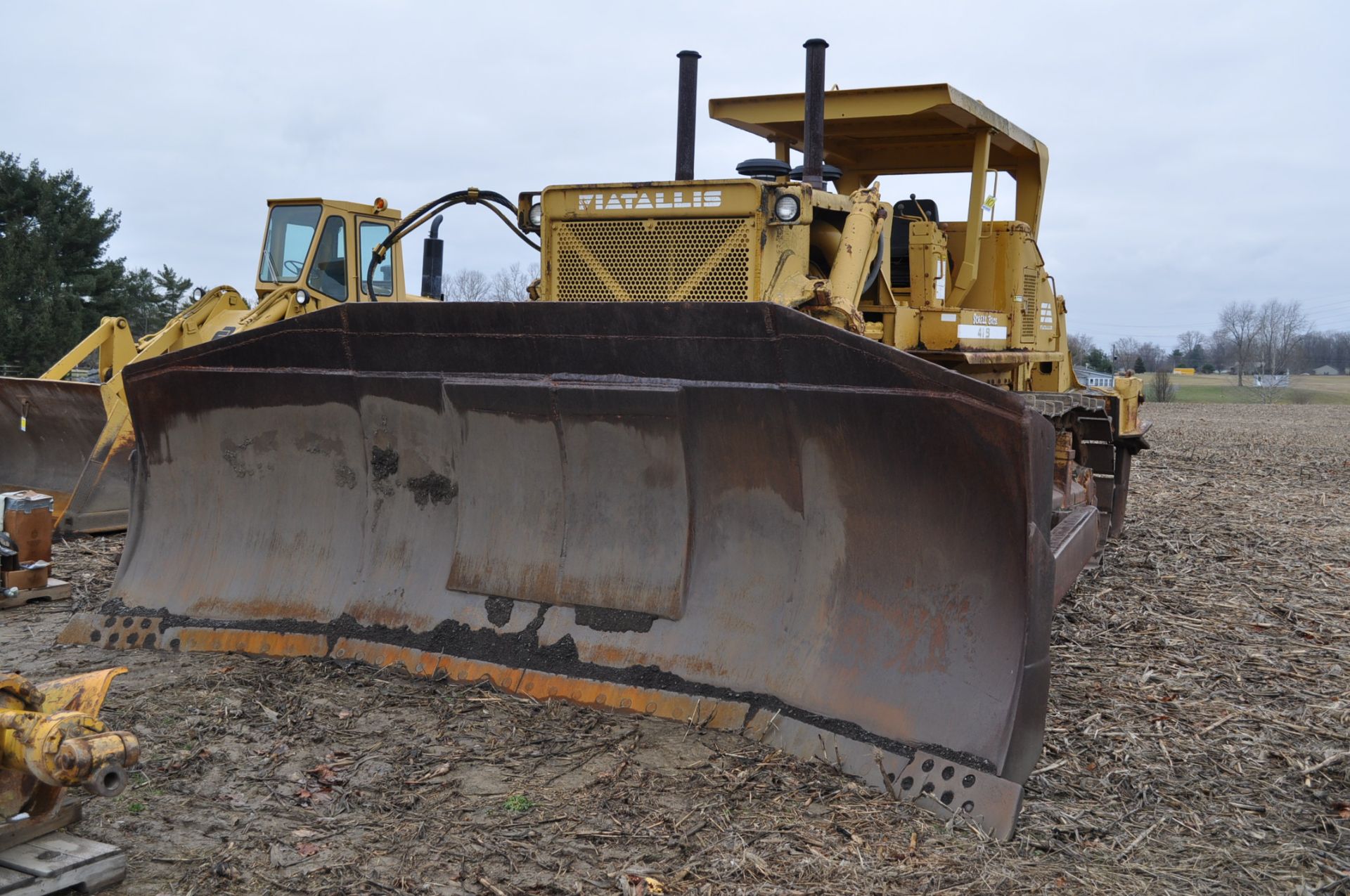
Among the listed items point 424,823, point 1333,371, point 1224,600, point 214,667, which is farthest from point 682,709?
point 1333,371

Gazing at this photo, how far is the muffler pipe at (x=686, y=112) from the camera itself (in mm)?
5602

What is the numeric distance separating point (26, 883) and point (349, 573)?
2084 mm

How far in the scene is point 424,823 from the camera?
10.7 ft

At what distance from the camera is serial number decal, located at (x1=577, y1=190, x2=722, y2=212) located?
193 inches

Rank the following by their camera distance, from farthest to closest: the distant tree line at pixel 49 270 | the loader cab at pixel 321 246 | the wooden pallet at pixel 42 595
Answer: the distant tree line at pixel 49 270, the loader cab at pixel 321 246, the wooden pallet at pixel 42 595

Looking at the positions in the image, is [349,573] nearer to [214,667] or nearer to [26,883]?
[214,667]

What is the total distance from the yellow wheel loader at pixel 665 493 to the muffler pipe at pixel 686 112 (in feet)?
0.05

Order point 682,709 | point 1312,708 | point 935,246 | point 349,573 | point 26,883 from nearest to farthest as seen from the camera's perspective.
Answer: point 26,883 → point 682,709 → point 1312,708 → point 349,573 → point 935,246

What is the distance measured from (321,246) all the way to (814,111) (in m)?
6.49

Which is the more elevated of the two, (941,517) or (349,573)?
(941,517)

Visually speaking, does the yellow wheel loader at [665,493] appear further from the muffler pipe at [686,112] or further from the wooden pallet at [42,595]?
the wooden pallet at [42,595]

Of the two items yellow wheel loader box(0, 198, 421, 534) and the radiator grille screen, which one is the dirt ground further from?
yellow wheel loader box(0, 198, 421, 534)

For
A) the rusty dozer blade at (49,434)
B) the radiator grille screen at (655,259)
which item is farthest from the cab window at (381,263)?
the radiator grille screen at (655,259)

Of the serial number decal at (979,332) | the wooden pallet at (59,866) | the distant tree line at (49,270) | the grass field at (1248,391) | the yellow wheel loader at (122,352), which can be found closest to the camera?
the wooden pallet at (59,866)
